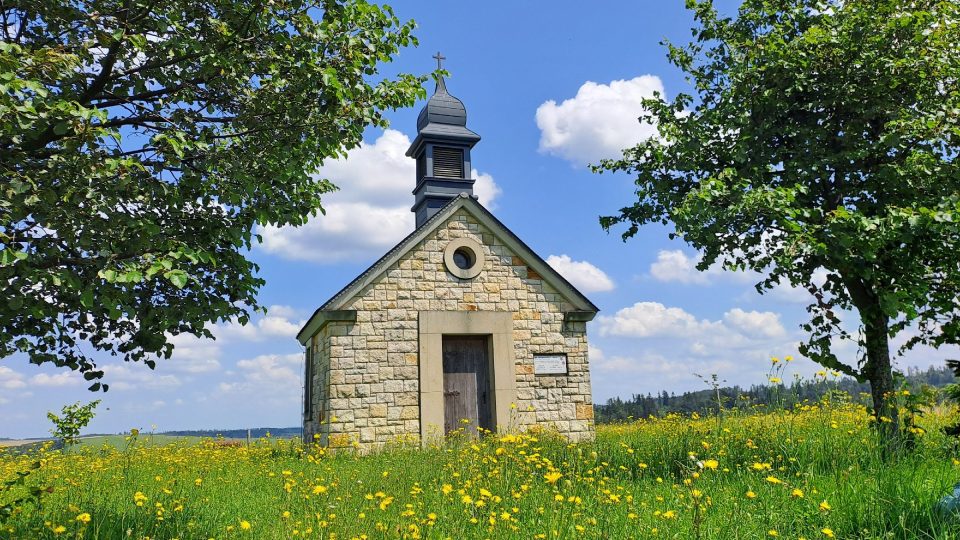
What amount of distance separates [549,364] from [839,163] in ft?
22.6

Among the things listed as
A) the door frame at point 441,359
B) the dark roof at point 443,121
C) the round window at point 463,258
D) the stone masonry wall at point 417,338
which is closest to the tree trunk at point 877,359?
the stone masonry wall at point 417,338

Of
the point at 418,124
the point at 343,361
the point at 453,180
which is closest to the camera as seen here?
the point at 343,361

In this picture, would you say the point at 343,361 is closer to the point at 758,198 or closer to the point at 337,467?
the point at 337,467

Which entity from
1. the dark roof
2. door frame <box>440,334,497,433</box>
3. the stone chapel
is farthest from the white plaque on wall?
the dark roof

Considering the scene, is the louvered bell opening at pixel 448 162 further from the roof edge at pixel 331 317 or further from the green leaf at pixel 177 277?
the green leaf at pixel 177 277

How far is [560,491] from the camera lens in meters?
6.49

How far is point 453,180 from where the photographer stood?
56.7 ft

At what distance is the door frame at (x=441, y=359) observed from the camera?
40.6ft

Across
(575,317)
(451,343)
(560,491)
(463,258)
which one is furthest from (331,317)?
(560,491)

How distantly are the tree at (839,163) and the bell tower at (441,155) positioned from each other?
26.8 ft

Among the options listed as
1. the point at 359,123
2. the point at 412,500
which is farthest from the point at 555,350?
the point at 359,123

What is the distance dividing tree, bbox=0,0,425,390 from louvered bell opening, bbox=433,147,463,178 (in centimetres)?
1163

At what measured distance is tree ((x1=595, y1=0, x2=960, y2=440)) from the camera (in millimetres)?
7555

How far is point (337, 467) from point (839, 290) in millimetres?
7822
